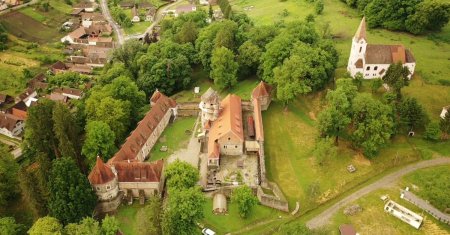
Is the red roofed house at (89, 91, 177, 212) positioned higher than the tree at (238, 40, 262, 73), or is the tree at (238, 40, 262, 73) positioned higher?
the tree at (238, 40, 262, 73)

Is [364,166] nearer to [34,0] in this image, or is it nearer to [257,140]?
[257,140]

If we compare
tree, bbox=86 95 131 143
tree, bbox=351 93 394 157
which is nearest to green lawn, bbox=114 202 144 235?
tree, bbox=86 95 131 143

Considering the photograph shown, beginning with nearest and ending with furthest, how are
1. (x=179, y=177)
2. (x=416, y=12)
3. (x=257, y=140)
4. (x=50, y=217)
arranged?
(x=50, y=217)
(x=179, y=177)
(x=257, y=140)
(x=416, y=12)

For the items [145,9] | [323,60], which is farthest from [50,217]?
[145,9]

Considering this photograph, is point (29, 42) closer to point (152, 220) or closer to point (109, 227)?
point (109, 227)

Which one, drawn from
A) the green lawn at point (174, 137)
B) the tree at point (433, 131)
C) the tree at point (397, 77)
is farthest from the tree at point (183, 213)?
the tree at point (397, 77)

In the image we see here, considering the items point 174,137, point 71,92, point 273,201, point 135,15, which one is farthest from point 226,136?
point 135,15

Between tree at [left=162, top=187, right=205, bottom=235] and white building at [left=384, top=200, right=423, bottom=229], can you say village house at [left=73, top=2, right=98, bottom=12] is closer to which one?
tree at [left=162, top=187, right=205, bottom=235]
